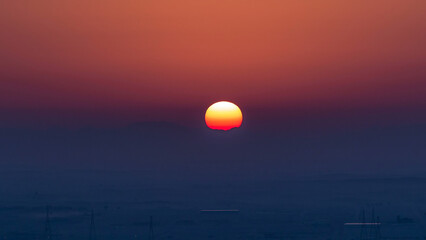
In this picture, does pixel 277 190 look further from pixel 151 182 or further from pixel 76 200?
pixel 76 200

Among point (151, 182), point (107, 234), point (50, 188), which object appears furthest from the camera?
point (151, 182)

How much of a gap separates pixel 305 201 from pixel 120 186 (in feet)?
79.8

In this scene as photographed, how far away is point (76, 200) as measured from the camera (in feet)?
227

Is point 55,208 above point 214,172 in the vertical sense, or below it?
below

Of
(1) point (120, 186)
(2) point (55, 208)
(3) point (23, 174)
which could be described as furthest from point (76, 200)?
(3) point (23, 174)

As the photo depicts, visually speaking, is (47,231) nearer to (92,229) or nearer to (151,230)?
(92,229)

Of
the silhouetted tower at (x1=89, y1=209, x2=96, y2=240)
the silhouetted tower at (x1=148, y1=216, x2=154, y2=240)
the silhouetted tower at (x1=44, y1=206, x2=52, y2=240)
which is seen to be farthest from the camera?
the silhouetted tower at (x1=89, y1=209, x2=96, y2=240)

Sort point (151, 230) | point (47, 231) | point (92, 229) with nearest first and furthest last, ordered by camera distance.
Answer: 1. point (47, 231)
2. point (92, 229)
3. point (151, 230)

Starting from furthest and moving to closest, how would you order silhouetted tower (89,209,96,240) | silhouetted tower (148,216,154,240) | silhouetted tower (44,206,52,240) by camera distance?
silhouetted tower (89,209,96,240), silhouetted tower (148,216,154,240), silhouetted tower (44,206,52,240)

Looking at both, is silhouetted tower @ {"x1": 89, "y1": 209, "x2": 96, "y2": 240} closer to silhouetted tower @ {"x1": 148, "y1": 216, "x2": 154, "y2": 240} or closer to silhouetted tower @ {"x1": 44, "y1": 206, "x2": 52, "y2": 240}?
silhouetted tower @ {"x1": 44, "y1": 206, "x2": 52, "y2": 240}

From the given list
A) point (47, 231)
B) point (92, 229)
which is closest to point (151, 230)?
point (92, 229)

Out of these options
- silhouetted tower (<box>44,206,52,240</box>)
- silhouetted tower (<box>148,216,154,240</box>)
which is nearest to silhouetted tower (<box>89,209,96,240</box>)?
silhouetted tower (<box>44,206,52,240</box>)

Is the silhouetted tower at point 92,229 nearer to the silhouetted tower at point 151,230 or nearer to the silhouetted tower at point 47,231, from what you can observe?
the silhouetted tower at point 47,231

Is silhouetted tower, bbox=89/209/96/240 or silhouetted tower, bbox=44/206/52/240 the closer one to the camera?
silhouetted tower, bbox=44/206/52/240
